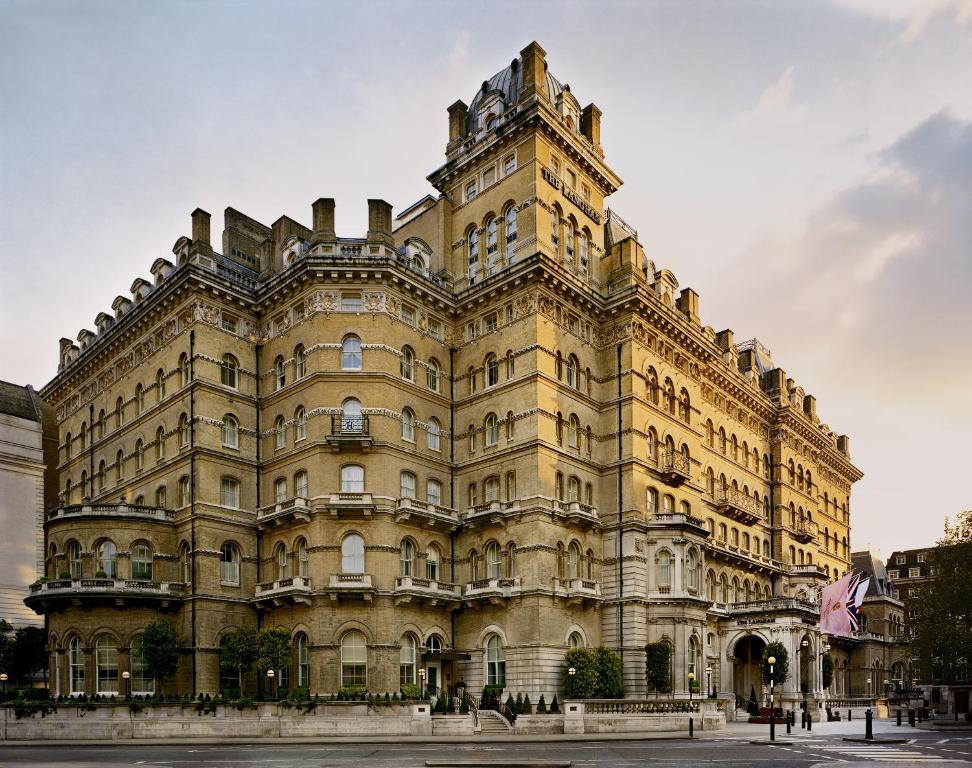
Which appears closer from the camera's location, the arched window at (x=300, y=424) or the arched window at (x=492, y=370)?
the arched window at (x=300, y=424)

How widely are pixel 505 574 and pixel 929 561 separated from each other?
27.0m

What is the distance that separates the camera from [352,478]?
51.2 metres

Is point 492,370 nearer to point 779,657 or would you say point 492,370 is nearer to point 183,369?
point 183,369

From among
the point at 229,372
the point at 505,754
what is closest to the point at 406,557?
the point at 229,372

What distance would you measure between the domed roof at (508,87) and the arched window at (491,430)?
63.0 feet

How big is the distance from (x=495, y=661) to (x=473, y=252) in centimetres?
2450

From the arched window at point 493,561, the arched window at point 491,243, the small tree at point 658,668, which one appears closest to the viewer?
the small tree at point 658,668

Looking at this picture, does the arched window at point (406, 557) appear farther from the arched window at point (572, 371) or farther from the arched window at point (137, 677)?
the arched window at point (137, 677)

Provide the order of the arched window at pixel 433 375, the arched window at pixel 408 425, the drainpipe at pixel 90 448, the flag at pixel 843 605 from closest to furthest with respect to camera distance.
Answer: the arched window at pixel 408 425 → the flag at pixel 843 605 → the arched window at pixel 433 375 → the drainpipe at pixel 90 448

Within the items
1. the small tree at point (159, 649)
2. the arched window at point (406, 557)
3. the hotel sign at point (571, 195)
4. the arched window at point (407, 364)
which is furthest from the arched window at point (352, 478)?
the hotel sign at point (571, 195)

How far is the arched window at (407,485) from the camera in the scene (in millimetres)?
52469

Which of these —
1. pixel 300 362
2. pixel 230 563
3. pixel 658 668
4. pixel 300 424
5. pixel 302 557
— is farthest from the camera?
pixel 300 362

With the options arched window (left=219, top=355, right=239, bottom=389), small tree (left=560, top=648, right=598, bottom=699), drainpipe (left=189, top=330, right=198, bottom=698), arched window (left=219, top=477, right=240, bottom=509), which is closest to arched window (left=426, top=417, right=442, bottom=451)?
arched window (left=219, top=477, right=240, bottom=509)

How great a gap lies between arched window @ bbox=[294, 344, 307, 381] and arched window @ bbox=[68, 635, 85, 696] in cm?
1823
